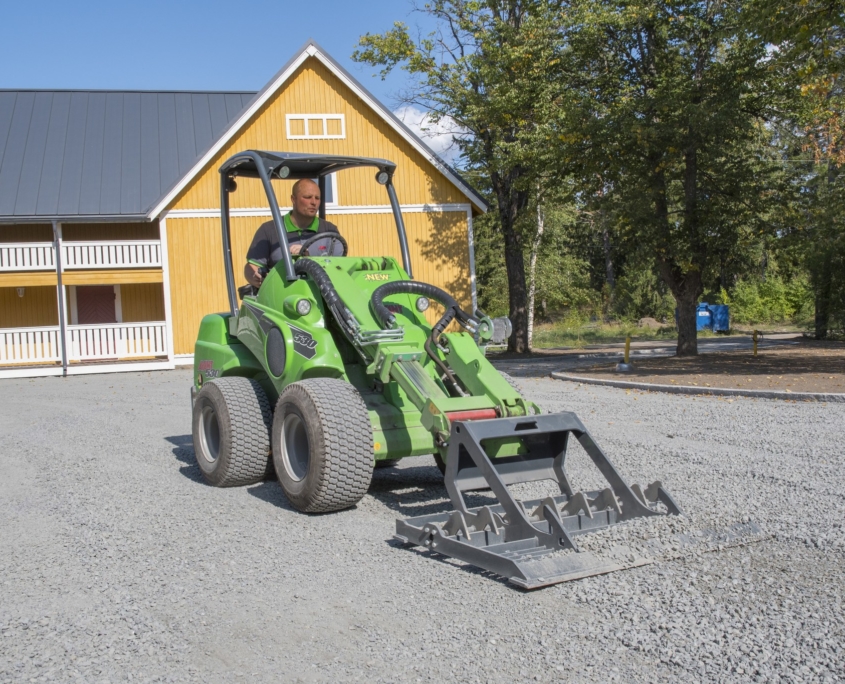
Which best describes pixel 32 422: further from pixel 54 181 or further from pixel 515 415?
pixel 54 181

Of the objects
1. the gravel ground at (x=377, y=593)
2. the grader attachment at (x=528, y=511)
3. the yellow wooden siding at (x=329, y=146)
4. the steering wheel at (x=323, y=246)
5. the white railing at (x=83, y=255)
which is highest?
the yellow wooden siding at (x=329, y=146)

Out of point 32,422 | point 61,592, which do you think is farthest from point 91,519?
point 32,422

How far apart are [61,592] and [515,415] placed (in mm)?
2970

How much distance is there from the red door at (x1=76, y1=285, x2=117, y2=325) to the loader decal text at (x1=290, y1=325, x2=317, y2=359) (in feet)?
74.5

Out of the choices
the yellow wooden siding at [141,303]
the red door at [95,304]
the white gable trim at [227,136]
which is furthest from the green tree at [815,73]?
the red door at [95,304]

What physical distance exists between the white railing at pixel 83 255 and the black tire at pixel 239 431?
19.0 meters

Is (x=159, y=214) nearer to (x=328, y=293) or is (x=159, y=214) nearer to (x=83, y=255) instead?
(x=83, y=255)

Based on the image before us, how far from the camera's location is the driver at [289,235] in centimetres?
761

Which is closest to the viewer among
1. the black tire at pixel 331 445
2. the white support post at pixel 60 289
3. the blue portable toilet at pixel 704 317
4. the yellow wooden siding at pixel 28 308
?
the black tire at pixel 331 445

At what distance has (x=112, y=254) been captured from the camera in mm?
25078

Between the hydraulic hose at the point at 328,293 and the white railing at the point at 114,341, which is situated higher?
the hydraulic hose at the point at 328,293

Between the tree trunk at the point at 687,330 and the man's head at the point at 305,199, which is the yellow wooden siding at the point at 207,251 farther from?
the man's head at the point at 305,199

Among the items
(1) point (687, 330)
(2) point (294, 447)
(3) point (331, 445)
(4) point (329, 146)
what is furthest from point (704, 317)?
(3) point (331, 445)

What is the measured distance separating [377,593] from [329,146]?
73.6ft
